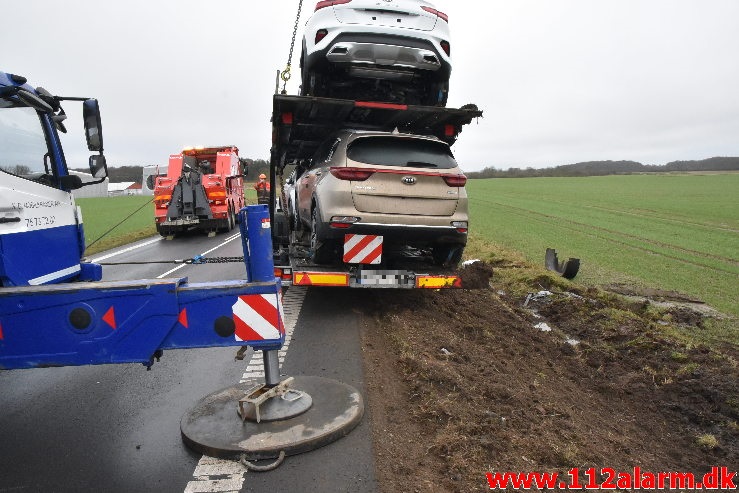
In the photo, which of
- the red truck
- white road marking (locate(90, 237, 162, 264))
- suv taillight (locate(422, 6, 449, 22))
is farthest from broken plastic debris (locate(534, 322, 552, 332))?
the red truck

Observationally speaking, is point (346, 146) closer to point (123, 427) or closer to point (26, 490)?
point (123, 427)

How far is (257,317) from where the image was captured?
10.6 feet

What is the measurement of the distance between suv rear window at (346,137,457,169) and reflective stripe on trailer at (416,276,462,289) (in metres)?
1.35

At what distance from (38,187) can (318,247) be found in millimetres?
3113

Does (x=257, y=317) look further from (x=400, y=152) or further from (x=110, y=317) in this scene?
(x=400, y=152)

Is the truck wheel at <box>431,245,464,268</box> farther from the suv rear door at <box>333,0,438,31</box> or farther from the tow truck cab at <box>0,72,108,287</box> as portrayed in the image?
the tow truck cab at <box>0,72,108,287</box>

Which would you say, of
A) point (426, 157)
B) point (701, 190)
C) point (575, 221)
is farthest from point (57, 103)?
point (701, 190)

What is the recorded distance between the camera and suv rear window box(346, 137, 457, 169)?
20.3 ft

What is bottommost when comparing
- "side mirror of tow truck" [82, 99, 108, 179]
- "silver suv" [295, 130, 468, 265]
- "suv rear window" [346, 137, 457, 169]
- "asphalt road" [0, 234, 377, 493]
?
"asphalt road" [0, 234, 377, 493]

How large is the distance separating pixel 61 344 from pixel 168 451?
0.97m

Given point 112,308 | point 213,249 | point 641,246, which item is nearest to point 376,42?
point 112,308

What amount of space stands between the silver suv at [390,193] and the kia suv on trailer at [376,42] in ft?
4.36

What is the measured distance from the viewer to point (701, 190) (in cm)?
5144

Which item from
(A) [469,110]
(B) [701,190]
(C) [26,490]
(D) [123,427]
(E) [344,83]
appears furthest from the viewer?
(B) [701,190]
